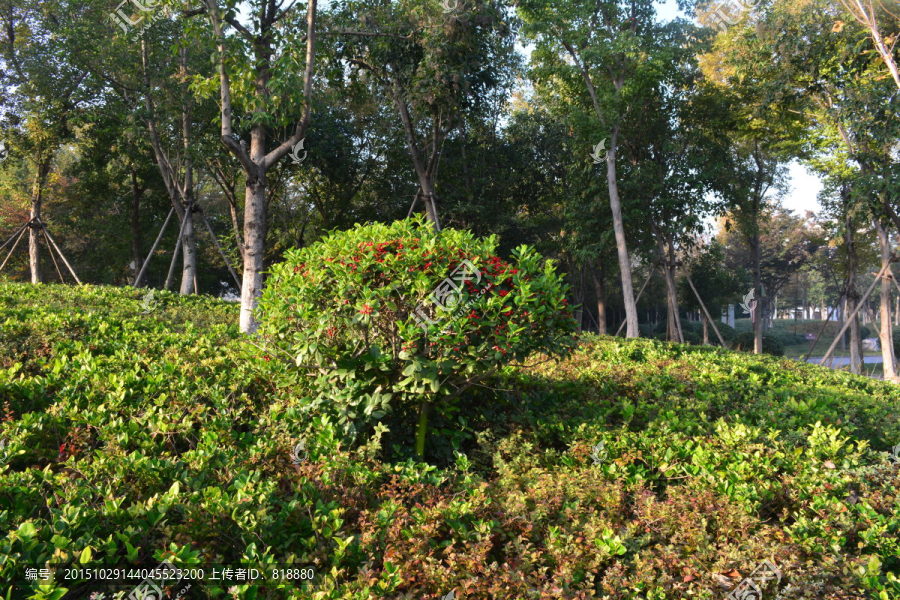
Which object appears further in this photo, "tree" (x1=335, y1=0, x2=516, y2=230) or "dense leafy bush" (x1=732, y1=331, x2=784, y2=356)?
"dense leafy bush" (x1=732, y1=331, x2=784, y2=356)

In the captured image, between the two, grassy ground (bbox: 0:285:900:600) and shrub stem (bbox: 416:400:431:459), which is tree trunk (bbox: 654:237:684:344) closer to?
grassy ground (bbox: 0:285:900:600)

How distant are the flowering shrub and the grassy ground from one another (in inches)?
13.5

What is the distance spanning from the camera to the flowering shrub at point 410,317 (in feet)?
10.9

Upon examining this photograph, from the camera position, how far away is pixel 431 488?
9.96 feet

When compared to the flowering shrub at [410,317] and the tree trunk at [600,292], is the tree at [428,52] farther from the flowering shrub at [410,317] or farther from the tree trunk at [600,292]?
the tree trunk at [600,292]

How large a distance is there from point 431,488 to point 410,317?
101 centimetres

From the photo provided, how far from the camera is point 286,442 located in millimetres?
3365

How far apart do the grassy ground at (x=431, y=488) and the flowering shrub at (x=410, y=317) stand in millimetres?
342

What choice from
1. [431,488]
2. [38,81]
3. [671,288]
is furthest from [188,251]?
[671,288]

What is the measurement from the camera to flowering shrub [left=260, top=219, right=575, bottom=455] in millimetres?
3328

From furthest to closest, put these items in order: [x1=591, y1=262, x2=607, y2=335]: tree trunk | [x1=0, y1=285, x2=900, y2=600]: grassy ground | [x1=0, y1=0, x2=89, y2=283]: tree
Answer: [x1=591, y1=262, x2=607, y2=335]: tree trunk < [x1=0, y1=0, x2=89, y2=283]: tree < [x1=0, y1=285, x2=900, y2=600]: grassy ground

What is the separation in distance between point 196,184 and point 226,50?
12.9 m

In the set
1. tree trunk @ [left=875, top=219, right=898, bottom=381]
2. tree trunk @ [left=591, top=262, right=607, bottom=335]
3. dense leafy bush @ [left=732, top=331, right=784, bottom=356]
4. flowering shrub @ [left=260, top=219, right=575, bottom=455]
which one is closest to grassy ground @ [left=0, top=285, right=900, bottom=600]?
flowering shrub @ [left=260, top=219, right=575, bottom=455]

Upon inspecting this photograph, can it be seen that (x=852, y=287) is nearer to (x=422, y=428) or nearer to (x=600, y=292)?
(x=600, y=292)
